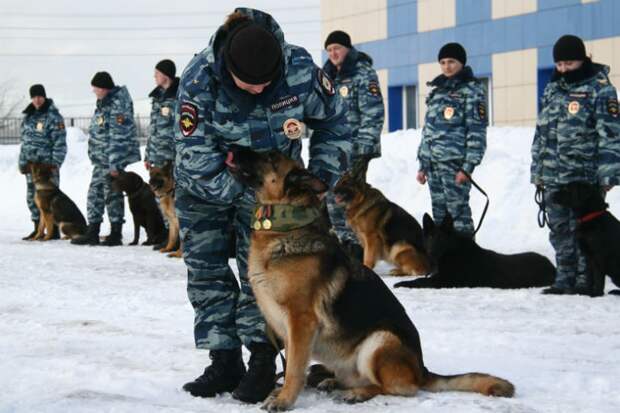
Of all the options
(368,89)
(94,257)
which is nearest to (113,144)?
(94,257)

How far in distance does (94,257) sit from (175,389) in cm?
694

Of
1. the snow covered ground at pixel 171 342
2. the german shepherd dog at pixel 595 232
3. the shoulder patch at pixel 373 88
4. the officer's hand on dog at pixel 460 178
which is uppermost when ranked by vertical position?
the shoulder patch at pixel 373 88

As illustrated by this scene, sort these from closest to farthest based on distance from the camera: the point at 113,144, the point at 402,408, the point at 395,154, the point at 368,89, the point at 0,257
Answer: the point at 402,408
the point at 368,89
the point at 0,257
the point at 113,144
the point at 395,154

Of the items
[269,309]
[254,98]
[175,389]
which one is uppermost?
[254,98]

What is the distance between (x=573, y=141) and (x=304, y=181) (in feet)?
14.6

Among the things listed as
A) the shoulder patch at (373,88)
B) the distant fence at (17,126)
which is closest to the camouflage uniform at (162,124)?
the shoulder patch at (373,88)

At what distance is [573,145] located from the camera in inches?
319

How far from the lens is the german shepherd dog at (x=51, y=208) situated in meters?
14.1

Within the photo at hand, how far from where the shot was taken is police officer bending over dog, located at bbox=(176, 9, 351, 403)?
433 cm

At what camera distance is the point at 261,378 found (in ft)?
15.1

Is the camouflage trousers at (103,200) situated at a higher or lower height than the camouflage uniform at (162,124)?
lower

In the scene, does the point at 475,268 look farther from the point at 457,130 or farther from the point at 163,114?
the point at 163,114

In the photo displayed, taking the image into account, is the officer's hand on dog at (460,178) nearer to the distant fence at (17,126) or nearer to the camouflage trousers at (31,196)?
the camouflage trousers at (31,196)

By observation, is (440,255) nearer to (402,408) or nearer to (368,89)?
(368,89)
